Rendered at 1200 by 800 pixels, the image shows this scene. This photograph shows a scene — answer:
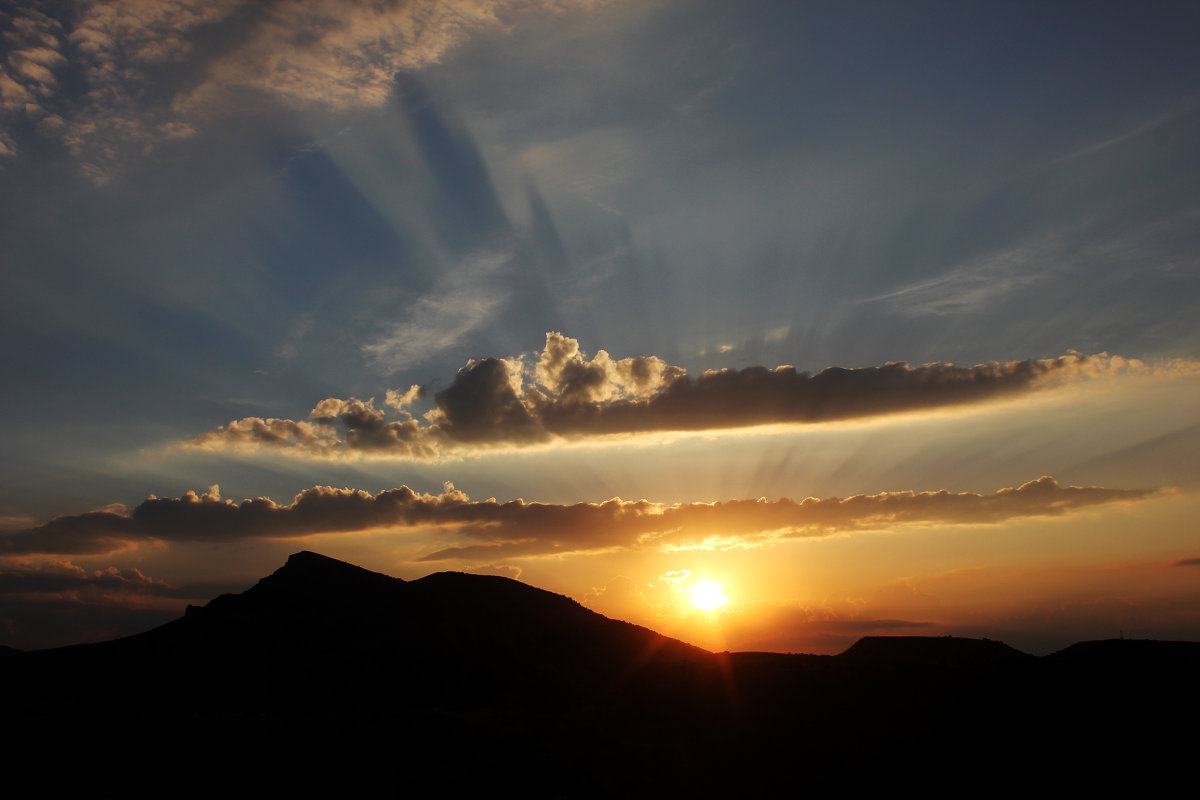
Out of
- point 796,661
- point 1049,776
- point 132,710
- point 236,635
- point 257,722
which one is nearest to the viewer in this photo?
point 1049,776

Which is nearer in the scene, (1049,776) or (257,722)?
(1049,776)

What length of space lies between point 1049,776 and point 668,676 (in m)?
40.2

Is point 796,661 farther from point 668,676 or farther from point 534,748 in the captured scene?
point 534,748

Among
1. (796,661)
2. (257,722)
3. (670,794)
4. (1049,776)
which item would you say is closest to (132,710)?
(257,722)

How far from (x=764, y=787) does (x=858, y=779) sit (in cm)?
802

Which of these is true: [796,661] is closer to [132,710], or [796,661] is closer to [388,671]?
[388,671]

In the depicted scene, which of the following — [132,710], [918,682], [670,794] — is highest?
[918,682]

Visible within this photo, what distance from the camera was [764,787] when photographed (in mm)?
64938

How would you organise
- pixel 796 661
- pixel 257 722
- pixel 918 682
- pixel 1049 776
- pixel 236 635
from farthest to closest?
pixel 796 661
pixel 236 635
pixel 918 682
pixel 257 722
pixel 1049 776

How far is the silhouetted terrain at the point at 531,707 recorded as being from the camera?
189 ft

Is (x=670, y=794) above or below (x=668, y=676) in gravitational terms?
below

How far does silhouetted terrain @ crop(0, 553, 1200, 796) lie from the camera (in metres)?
57.7

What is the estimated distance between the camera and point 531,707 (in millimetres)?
78188

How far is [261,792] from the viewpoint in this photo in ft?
182
